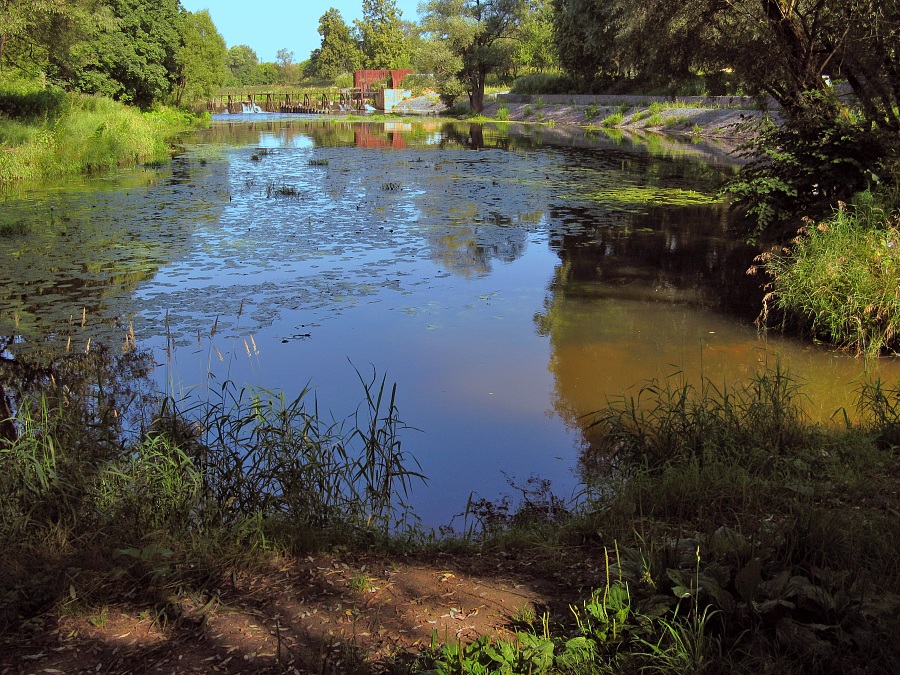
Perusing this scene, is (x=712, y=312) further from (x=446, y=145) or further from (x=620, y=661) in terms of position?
(x=446, y=145)

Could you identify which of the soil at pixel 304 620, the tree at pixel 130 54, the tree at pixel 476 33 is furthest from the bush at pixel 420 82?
the soil at pixel 304 620

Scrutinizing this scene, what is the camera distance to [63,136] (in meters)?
18.8

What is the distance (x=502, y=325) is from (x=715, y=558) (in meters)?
5.43

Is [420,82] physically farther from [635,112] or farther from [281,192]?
[281,192]

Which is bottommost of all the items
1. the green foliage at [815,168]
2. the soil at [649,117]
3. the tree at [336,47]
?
the green foliage at [815,168]

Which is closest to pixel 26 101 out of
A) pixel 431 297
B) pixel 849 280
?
pixel 431 297

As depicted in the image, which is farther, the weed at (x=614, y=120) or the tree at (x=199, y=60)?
the tree at (x=199, y=60)

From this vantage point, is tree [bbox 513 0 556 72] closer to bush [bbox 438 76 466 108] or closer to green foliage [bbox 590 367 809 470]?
bush [bbox 438 76 466 108]

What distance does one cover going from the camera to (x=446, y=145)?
29750mm

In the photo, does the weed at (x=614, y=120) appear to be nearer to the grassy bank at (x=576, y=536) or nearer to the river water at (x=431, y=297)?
the river water at (x=431, y=297)

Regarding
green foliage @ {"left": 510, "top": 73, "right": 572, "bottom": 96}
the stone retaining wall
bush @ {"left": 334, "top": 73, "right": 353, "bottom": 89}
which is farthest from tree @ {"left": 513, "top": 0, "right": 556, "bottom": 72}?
bush @ {"left": 334, "top": 73, "right": 353, "bottom": 89}

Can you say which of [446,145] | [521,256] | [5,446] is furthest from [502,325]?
[446,145]

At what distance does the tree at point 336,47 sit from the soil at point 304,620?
329 ft

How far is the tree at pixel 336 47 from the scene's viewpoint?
3868 inches
